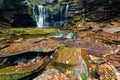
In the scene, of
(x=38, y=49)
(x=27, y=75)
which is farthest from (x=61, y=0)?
(x=27, y=75)

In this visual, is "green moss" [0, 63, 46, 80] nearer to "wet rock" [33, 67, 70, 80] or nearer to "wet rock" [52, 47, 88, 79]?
"wet rock" [33, 67, 70, 80]

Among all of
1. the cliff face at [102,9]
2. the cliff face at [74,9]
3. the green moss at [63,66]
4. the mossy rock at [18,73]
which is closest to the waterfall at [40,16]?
the cliff face at [74,9]

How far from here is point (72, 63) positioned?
5.93 meters

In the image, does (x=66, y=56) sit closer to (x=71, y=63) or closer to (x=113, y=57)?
(x=71, y=63)

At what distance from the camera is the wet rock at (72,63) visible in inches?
225

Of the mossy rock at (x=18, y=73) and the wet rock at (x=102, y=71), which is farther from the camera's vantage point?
the wet rock at (x=102, y=71)

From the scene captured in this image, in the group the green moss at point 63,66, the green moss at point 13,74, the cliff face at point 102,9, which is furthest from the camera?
the cliff face at point 102,9

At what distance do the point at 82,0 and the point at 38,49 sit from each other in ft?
57.5

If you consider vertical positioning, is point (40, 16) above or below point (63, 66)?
below

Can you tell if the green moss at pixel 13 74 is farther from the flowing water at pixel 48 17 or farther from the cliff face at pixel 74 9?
the flowing water at pixel 48 17

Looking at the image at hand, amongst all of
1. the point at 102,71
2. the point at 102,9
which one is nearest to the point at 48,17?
the point at 102,9

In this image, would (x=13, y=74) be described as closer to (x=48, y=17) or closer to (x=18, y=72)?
(x=18, y=72)

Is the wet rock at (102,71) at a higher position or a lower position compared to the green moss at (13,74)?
lower

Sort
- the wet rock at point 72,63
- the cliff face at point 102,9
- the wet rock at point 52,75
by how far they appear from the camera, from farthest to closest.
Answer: the cliff face at point 102,9
the wet rock at point 72,63
the wet rock at point 52,75
